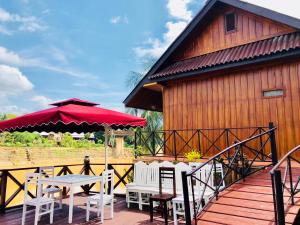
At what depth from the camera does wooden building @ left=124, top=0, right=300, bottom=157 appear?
294 inches

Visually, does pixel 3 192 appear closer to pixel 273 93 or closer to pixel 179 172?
pixel 179 172

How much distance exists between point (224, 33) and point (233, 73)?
6.33 ft

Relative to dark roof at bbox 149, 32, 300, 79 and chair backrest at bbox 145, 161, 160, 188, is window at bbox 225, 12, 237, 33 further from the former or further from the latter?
chair backrest at bbox 145, 161, 160, 188

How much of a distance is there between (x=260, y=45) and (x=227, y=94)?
1872 mm

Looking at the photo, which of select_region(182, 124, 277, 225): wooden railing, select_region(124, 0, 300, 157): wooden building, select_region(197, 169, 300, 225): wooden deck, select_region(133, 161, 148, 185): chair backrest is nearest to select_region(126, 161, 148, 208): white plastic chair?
select_region(133, 161, 148, 185): chair backrest

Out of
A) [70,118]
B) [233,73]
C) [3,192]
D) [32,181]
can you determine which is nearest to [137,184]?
[32,181]

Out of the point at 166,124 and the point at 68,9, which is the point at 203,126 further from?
the point at 68,9

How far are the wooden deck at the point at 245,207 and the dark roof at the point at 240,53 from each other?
3.74 meters

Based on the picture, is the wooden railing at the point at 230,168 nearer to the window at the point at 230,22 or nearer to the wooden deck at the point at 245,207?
the wooden deck at the point at 245,207

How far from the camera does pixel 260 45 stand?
324 inches

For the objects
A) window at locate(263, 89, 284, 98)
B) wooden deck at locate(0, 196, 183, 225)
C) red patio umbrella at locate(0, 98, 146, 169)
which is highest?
window at locate(263, 89, 284, 98)

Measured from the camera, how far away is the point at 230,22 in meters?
9.51

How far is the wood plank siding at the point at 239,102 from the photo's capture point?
7422 millimetres

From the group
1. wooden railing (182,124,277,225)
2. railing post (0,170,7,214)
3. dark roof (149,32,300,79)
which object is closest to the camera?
wooden railing (182,124,277,225)
